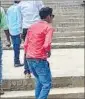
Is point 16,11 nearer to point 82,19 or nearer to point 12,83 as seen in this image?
point 12,83

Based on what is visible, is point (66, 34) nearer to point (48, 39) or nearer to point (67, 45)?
point (67, 45)

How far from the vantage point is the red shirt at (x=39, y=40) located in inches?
308

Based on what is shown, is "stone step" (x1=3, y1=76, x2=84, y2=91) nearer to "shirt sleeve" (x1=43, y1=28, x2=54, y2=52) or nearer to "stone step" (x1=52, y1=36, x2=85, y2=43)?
"shirt sleeve" (x1=43, y1=28, x2=54, y2=52)

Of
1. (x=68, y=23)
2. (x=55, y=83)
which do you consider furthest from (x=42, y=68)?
(x=68, y=23)

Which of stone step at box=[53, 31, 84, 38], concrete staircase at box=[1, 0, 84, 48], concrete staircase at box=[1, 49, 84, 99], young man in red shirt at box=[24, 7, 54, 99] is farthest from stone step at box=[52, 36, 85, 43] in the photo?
young man in red shirt at box=[24, 7, 54, 99]

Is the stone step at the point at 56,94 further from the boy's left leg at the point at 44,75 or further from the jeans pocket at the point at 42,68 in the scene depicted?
the jeans pocket at the point at 42,68

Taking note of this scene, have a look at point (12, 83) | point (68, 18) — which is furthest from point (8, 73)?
point (68, 18)

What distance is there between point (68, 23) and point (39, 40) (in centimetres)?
910

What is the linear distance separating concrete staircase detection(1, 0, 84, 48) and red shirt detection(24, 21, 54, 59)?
642 centimetres

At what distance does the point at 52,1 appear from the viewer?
20359 millimetres

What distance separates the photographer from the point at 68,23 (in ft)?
55.5

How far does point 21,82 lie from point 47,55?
180 centimetres

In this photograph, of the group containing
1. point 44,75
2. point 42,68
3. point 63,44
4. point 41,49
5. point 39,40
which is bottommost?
point 63,44

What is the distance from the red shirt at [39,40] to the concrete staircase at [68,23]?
253 inches
